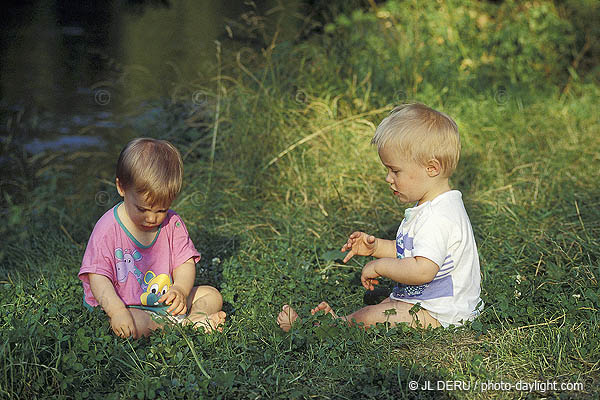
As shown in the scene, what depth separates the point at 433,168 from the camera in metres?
3.03

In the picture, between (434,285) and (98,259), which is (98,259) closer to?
(98,259)

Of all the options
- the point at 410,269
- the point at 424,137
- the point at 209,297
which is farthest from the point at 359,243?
the point at 209,297

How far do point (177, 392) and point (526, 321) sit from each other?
163 centimetres

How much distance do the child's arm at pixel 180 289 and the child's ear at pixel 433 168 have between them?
125 cm

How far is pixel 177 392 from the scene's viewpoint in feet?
8.23

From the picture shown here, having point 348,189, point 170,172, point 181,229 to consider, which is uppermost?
point 170,172

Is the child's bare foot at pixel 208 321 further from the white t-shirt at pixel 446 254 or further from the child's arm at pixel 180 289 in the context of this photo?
the white t-shirt at pixel 446 254

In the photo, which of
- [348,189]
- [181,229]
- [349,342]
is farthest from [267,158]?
[349,342]

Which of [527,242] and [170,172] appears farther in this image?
[527,242]

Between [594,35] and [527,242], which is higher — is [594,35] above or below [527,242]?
above

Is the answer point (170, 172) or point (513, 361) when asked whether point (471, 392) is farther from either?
point (170, 172)

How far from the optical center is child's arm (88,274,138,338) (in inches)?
113

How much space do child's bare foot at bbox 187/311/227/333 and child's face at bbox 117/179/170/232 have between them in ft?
1.59

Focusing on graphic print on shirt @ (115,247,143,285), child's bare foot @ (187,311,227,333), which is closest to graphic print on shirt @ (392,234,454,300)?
child's bare foot @ (187,311,227,333)
